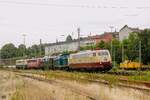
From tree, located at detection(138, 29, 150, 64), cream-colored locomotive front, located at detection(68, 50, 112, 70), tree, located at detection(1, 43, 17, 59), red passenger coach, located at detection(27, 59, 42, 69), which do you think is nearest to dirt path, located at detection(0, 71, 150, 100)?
cream-colored locomotive front, located at detection(68, 50, 112, 70)

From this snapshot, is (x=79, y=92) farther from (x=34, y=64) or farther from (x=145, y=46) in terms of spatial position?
(x=34, y=64)

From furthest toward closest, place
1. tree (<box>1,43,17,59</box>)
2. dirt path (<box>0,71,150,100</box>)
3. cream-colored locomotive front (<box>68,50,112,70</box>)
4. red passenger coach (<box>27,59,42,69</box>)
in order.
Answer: tree (<box>1,43,17,59</box>)
red passenger coach (<box>27,59,42,69</box>)
cream-colored locomotive front (<box>68,50,112,70</box>)
dirt path (<box>0,71,150,100</box>)

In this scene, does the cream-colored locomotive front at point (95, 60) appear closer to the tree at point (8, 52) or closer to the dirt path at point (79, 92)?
the dirt path at point (79, 92)

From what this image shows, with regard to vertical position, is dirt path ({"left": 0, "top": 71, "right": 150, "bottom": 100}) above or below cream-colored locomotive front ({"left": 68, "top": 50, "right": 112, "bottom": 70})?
below

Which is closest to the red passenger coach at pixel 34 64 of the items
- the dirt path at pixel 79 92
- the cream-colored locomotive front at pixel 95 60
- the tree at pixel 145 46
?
the tree at pixel 145 46

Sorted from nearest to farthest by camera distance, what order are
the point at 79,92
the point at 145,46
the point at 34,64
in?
the point at 79,92
the point at 145,46
the point at 34,64

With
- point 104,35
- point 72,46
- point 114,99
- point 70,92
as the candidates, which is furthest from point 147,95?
point 72,46

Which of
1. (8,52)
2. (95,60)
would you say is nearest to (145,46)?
(95,60)

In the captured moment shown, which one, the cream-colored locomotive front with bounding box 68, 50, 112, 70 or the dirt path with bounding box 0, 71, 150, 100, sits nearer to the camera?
the dirt path with bounding box 0, 71, 150, 100

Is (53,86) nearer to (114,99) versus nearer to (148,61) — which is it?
(114,99)

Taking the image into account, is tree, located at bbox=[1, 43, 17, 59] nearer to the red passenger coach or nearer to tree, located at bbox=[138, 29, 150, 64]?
the red passenger coach

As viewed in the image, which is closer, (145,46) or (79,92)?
(79,92)

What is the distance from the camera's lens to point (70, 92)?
2516cm

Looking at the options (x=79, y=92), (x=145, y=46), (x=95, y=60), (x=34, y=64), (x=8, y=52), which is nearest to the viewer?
(x=79, y=92)
